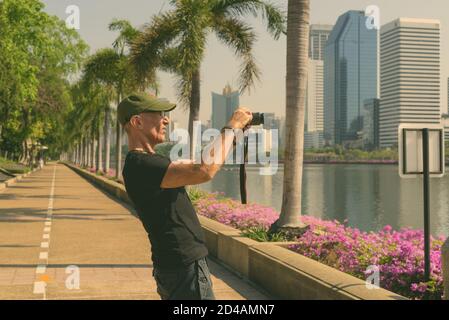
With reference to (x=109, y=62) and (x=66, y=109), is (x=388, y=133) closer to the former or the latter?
(x=66, y=109)

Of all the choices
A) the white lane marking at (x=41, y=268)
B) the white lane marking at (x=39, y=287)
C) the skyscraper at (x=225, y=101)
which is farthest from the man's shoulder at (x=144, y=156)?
the skyscraper at (x=225, y=101)

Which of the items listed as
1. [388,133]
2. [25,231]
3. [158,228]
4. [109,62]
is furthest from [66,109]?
[388,133]

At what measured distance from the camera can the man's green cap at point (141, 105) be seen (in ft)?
9.96

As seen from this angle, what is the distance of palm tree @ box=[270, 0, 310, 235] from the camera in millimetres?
9922

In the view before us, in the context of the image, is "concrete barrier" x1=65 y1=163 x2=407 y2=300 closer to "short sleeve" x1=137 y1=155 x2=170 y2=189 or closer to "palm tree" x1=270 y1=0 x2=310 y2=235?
"palm tree" x1=270 y1=0 x2=310 y2=235

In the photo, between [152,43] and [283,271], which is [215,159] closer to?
[283,271]

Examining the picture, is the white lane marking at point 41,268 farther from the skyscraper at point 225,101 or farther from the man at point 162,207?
the skyscraper at point 225,101

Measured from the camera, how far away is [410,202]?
46.9 metres

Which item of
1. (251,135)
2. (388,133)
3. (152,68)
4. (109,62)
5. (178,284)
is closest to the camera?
(178,284)

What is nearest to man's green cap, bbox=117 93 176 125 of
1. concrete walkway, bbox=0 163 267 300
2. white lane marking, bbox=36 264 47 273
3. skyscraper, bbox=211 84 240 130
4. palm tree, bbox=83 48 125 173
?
concrete walkway, bbox=0 163 267 300

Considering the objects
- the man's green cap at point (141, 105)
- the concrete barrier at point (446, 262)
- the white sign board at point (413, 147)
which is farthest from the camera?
the white sign board at point (413, 147)

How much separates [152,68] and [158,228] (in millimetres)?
15949

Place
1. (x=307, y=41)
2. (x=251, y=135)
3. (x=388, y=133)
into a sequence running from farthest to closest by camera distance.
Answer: (x=388, y=133)
(x=307, y=41)
(x=251, y=135)

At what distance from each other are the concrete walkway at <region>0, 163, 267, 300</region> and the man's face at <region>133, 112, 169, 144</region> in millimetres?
4300
